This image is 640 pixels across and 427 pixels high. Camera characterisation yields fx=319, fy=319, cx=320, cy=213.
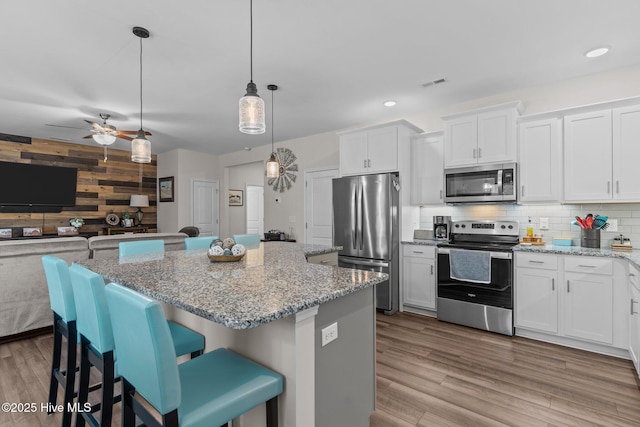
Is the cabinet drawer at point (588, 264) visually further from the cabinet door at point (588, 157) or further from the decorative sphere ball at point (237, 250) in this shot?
the decorative sphere ball at point (237, 250)

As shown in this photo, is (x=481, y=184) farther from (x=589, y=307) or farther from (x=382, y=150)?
(x=589, y=307)

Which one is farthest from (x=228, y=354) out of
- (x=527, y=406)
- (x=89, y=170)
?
(x=89, y=170)

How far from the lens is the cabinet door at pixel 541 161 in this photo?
3.24m

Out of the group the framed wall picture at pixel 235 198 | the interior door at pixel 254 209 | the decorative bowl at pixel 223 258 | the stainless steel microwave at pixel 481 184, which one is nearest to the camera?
the decorative bowl at pixel 223 258

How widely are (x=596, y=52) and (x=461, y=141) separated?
1337 millimetres

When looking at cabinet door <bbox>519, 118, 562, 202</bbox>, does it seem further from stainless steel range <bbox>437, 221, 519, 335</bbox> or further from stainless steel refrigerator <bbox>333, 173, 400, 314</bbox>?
stainless steel refrigerator <bbox>333, 173, 400, 314</bbox>

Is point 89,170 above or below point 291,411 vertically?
above

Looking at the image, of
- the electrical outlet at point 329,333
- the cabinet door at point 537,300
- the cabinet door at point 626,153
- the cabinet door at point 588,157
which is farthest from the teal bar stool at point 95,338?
the cabinet door at point 626,153

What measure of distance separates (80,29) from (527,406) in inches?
165

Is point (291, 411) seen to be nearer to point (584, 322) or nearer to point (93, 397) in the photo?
point (93, 397)

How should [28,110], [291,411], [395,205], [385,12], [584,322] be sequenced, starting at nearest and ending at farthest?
[291,411], [385,12], [584,322], [395,205], [28,110]

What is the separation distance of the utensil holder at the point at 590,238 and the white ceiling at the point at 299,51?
1605mm

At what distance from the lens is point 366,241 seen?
4.16 meters

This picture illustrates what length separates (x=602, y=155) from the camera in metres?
3.01
